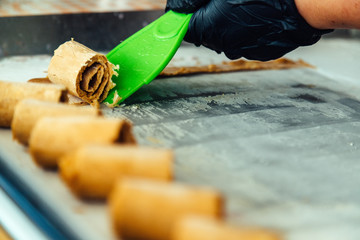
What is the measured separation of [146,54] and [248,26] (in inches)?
16.0

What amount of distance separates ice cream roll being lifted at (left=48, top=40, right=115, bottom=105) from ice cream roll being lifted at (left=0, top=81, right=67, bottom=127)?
224 millimetres

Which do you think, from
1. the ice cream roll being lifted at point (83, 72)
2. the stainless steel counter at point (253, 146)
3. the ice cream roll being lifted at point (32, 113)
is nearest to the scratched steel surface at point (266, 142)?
the stainless steel counter at point (253, 146)

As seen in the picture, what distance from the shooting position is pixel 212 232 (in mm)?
803

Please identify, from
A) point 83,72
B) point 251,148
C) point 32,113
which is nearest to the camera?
point 32,113

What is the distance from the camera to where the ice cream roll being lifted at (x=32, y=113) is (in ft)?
4.18

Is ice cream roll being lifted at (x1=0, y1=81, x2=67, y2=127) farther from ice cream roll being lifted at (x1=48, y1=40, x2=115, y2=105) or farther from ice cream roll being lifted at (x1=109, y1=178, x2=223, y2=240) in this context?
ice cream roll being lifted at (x1=109, y1=178, x2=223, y2=240)

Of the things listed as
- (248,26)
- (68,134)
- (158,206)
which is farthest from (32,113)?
(248,26)

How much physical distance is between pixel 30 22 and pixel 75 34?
239mm

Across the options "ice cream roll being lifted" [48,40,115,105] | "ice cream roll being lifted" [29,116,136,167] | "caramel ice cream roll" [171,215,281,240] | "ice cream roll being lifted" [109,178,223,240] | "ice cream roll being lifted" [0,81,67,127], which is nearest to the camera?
"caramel ice cream roll" [171,215,281,240]

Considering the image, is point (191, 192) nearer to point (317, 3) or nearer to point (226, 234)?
point (226, 234)

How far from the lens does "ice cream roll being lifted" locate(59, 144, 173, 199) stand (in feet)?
3.35

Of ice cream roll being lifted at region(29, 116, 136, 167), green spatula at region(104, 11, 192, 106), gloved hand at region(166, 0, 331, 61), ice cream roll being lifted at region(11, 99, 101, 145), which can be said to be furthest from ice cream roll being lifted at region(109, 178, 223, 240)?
gloved hand at region(166, 0, 331, 61)

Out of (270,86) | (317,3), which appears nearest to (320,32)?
(317,3)

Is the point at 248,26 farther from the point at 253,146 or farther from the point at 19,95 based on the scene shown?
the point at 19,95
